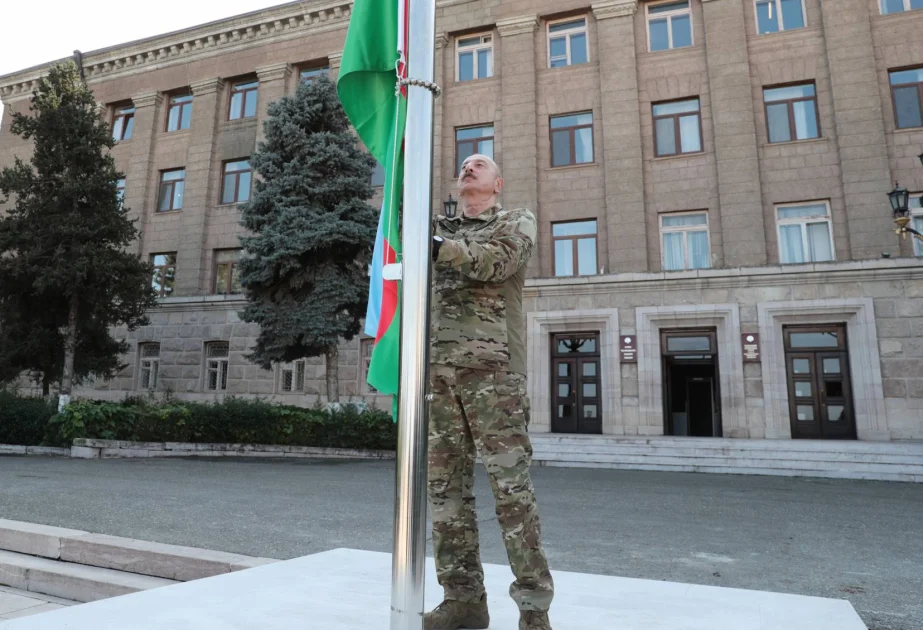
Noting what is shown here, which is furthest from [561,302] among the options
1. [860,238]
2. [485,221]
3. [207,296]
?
→ [485,221]

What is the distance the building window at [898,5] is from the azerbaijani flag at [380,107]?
70.3ft

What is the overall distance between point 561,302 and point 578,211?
3147 millimetres

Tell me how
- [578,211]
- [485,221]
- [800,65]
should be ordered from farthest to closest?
[578,211]
[800,65]
[485,221]

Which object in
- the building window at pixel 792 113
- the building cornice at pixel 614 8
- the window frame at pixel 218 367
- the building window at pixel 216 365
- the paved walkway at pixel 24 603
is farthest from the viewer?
the building window at pixel 216 365

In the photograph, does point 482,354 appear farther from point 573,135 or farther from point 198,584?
point 573,135

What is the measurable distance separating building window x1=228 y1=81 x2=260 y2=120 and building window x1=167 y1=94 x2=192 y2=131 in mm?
2160

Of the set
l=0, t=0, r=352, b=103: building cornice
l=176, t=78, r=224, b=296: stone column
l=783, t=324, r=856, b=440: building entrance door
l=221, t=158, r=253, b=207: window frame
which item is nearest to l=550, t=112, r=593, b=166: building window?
l=783, t=324, r=856, b=440: building entrance door

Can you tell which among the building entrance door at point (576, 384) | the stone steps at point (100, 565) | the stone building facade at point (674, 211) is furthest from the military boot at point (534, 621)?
the building entrance door at point (576, 384)

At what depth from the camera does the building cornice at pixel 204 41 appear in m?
23.8

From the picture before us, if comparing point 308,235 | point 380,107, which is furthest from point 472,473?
point 308,235

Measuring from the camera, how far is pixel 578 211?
66.9 ft

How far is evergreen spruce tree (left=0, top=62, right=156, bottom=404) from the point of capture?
57.5 feet

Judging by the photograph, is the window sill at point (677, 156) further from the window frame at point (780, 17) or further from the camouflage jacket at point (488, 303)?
the camouflage jacket at point (488, 303)

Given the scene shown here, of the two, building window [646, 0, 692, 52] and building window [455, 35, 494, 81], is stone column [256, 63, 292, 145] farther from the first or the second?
building window [646, 0, 692, 52]
